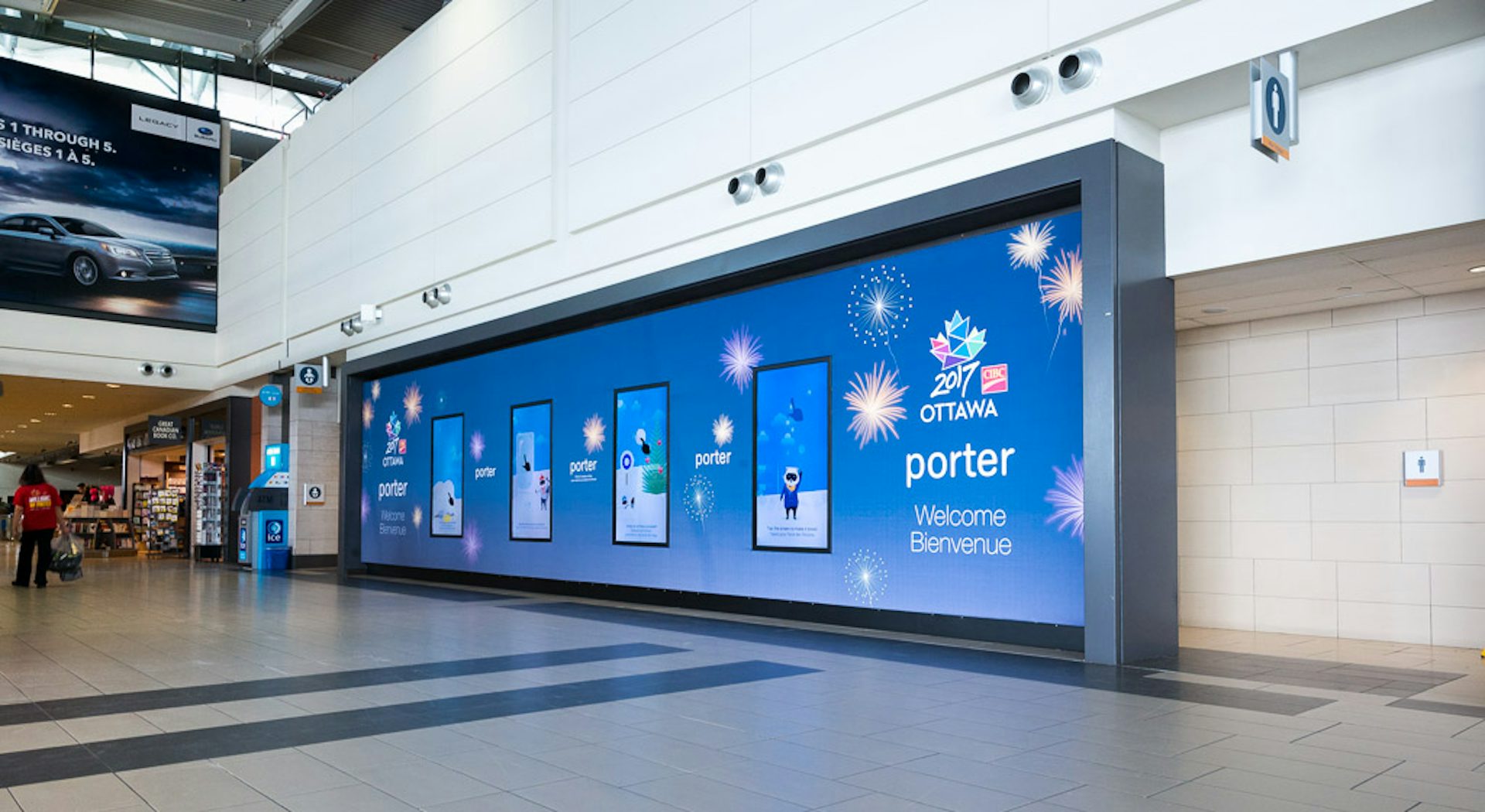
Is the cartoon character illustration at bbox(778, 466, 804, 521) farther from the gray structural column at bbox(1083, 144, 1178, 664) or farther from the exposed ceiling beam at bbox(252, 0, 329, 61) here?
the exposed ceiling beam at bbox(252, 0, 329, 61)

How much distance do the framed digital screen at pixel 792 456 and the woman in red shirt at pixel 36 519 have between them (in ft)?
29.1

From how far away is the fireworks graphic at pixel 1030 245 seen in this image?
7.11 metres

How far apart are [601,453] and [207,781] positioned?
301 inches

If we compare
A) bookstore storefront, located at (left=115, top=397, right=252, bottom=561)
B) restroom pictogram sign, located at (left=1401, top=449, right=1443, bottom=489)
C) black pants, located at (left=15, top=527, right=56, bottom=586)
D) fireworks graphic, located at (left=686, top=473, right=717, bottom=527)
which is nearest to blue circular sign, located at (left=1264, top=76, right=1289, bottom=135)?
restroom pictogram sign, located at (left=1401, top=449, right=1443, bottom=489)

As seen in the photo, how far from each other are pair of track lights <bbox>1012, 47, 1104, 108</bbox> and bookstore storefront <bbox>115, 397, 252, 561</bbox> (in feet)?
56.0

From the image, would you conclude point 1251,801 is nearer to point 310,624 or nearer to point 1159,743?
point 1159,743

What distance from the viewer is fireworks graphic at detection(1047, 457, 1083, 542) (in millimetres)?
6730

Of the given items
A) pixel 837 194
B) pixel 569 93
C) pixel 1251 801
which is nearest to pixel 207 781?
pixel 1251 801

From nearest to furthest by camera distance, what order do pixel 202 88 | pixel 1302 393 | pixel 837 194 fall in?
pixel 1302 393 → pixel 837 194 → pixel 202 88

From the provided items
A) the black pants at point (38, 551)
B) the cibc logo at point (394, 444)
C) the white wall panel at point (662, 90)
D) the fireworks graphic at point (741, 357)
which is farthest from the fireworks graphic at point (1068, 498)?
the black pants at point (38, 551)

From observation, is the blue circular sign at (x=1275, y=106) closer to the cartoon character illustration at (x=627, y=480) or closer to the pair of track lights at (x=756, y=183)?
the pair of track lights at (x=756, y=183)

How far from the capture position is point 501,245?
12.3 meters

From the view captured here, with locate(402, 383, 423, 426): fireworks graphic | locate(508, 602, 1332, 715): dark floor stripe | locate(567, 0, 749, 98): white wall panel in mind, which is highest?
locate(567, 0, 749, 98): white wall panel

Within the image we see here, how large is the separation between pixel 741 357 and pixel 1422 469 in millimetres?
5244
